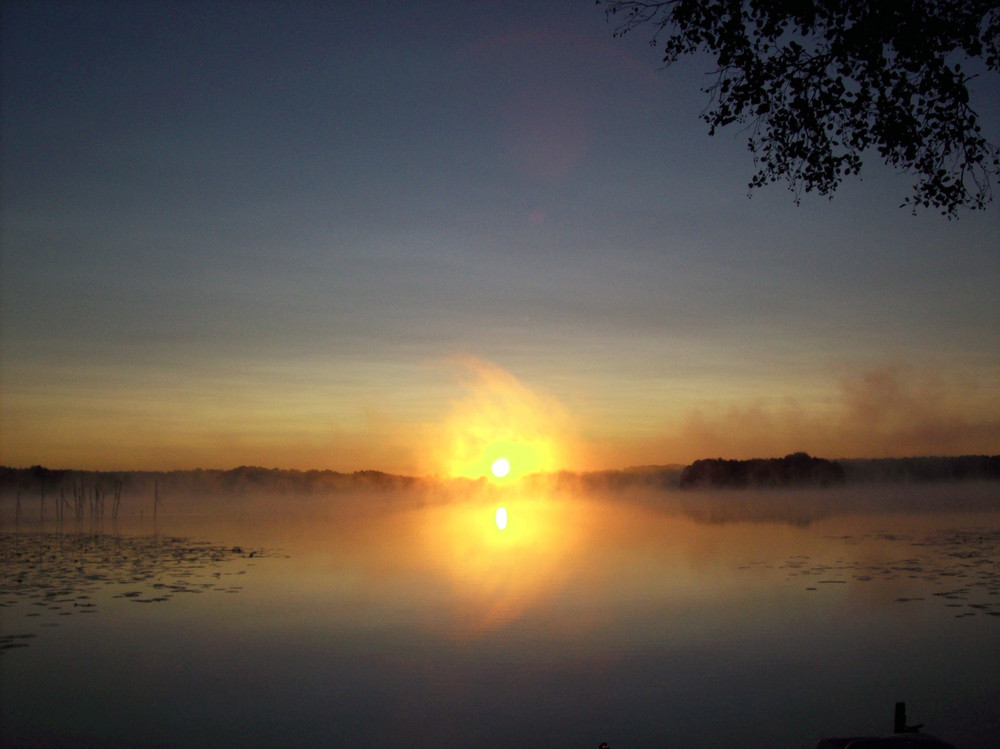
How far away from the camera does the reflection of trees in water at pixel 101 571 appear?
21034mm

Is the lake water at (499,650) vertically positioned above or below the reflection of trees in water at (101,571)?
below

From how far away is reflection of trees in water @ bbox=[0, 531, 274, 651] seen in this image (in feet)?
69.0

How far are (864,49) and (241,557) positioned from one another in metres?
30.9

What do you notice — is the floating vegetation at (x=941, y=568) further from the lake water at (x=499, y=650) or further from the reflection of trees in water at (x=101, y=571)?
the reflection of trees in water at (x=101, y=571)

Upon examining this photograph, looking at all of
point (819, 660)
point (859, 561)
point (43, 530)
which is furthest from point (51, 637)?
point (43, 530)

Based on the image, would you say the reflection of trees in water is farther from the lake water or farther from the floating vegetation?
the floating vegetation

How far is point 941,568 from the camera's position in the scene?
25688 millimetres

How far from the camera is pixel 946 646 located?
1570 cm

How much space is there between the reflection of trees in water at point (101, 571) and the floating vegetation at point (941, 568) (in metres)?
19.3

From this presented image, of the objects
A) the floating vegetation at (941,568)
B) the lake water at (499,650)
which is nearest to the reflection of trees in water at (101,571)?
the lake water at (499,650)

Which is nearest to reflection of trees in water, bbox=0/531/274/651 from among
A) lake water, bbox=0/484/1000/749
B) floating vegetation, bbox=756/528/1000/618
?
lake water, bbox=0/484/1000/749

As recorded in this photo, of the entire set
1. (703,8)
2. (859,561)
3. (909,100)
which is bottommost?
(859,561)

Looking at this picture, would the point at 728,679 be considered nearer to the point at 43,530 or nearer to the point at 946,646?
the point at 946,646

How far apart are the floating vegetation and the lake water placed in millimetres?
160
